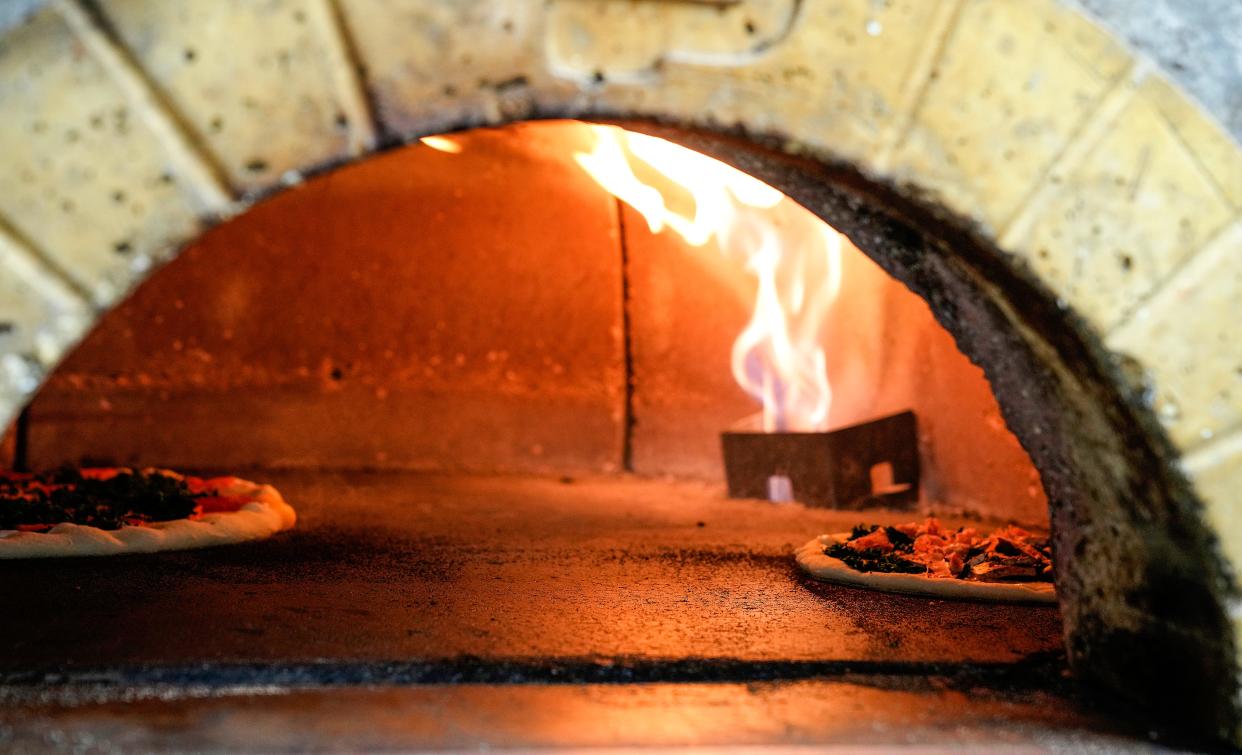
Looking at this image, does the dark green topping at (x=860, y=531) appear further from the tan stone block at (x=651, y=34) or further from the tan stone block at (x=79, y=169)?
the tan stone block at (x=79, y=169)

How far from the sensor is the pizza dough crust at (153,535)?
319 cm

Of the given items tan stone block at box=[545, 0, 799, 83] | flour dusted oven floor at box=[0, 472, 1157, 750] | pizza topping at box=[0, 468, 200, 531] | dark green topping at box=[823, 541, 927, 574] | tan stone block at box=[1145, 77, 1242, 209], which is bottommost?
flour dusted oven floor at box=[0, 472, 1157, 750]

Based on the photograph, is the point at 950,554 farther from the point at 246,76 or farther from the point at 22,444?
the point at 22,444

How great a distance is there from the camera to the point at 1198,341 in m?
1.86

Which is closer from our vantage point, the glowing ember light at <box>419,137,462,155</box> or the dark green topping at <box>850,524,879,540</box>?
the dark green topping at <box>850,524,879,540</box>

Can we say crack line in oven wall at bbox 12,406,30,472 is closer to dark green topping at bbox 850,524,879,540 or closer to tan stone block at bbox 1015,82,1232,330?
dark green topping at bbox 850,524,879,540

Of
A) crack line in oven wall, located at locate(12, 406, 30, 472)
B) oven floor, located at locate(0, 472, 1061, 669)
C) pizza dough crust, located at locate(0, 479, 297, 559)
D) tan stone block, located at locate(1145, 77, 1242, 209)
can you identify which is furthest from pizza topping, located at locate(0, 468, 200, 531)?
tan stone block, located at locate(1145, 77, 1242, 209)

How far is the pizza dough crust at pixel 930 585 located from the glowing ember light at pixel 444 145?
10.4ft

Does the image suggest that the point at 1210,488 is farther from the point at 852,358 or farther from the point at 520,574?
the point at 852,358

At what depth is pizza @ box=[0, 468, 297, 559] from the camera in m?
3.27

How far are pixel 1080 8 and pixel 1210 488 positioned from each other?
82 cm

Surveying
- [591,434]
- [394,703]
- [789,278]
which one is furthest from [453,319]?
[394,703]

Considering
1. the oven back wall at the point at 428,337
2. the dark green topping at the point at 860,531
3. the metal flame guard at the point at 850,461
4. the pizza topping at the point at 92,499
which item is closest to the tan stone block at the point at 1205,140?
the dark green topping at the point at 860,531

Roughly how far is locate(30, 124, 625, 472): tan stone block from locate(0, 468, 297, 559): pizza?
1.17 meters
